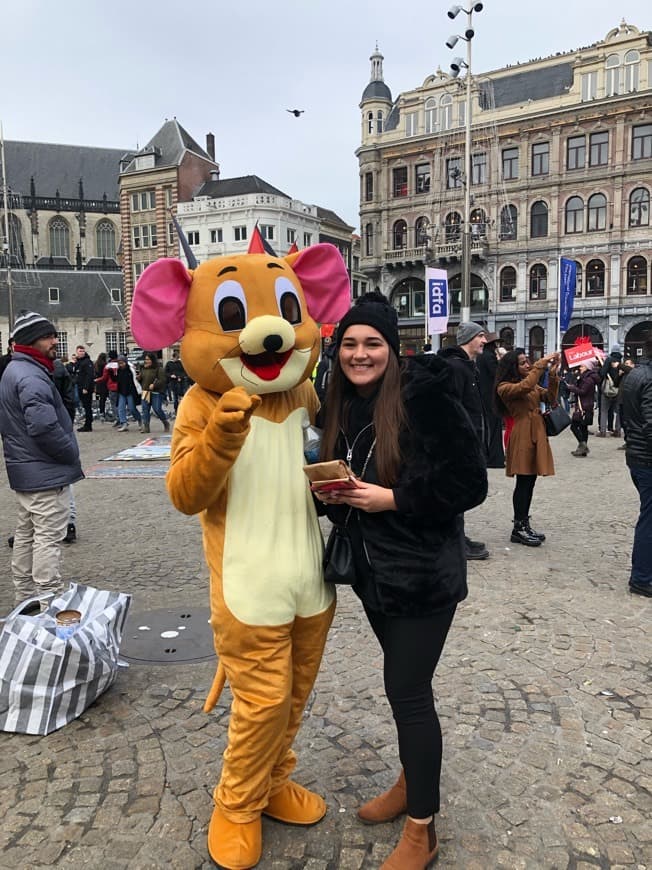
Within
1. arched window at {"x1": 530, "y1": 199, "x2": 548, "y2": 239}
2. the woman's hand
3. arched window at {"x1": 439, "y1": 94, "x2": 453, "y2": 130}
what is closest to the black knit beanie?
the woman's hand

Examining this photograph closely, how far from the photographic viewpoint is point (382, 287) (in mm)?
43062

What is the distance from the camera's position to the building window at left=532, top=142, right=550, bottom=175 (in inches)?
1483

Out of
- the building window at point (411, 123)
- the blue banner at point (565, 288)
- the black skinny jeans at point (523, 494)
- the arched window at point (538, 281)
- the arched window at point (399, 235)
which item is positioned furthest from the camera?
the arched window at point (399, 235)

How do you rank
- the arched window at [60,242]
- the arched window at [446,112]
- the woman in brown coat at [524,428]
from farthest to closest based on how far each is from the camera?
the arched window at [60,242], the arched window at [446,112], the woman in brown coat at [524,428]

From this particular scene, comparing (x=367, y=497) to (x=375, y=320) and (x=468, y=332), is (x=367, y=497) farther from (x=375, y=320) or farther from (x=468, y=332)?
(x=468, y=332)

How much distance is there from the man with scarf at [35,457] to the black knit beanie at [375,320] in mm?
2710

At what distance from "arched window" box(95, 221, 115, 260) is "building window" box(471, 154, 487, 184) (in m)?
37.6

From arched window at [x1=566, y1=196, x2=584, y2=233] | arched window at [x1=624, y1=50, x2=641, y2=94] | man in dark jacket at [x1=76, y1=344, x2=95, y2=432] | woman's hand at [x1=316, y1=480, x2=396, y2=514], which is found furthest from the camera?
arched window at [x1=566, y1=196, x2=584, y2=233]

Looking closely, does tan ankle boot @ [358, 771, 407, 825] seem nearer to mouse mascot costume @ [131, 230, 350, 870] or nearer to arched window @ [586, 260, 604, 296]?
mouse mascot costume @ [131, 230, 350, 870]

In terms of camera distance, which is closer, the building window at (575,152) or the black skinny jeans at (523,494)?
the black skinny jeans at (523,494)

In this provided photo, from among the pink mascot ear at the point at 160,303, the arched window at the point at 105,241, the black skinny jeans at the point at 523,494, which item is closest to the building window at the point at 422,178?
the arched window at the point at 105,241

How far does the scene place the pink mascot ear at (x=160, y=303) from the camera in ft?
7.51

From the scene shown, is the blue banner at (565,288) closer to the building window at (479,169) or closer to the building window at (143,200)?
the building window at (479,169)

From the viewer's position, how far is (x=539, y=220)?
38188 millimetres
